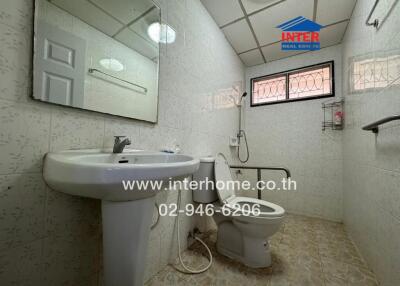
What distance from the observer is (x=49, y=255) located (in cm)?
63

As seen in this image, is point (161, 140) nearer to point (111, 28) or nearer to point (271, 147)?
point (111, 28)

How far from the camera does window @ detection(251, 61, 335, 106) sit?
6.79 feet

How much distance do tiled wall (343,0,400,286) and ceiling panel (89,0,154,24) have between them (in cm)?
134

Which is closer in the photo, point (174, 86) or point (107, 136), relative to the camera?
point (107, 136)

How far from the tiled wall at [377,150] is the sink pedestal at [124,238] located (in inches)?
47.4

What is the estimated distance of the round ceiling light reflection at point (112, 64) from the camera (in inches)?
32.4

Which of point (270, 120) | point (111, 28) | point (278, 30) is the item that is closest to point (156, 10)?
point (111, 28)

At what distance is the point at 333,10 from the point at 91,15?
201cm

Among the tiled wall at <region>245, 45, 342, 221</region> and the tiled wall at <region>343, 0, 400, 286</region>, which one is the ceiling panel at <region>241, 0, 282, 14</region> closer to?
the tiled wall at <region>343, 0, 400, 286</region>

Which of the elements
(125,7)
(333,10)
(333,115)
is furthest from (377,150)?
(125,7)

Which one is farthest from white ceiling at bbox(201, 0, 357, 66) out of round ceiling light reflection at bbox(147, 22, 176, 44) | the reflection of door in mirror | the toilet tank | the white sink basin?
the white sink basin

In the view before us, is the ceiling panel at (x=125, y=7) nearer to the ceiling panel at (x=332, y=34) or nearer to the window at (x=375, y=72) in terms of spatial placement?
the window at (x=375, y=72)

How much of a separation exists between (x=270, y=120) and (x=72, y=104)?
2264 mm

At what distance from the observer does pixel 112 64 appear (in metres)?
0.86
